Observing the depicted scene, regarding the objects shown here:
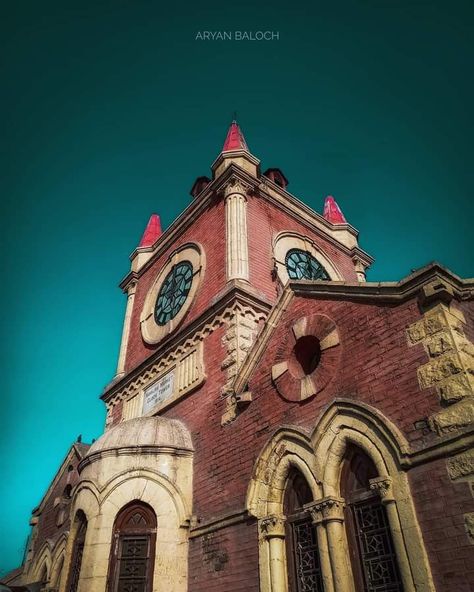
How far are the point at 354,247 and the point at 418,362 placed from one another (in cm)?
1347

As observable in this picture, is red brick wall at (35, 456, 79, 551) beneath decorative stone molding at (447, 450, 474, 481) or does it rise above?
above

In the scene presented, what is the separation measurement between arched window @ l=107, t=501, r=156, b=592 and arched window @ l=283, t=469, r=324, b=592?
3.13 m

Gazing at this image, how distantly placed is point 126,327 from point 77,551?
9.21 meters

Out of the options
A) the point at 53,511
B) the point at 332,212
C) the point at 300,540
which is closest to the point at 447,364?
the point at 300,540

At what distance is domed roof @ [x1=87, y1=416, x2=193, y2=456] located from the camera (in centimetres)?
1098

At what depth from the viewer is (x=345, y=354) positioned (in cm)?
850

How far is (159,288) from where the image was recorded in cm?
1816

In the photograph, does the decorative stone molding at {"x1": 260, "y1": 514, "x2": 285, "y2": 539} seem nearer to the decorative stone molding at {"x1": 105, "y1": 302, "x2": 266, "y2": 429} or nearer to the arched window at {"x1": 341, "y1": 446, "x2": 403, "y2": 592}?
the arched window at {"x1": 341, "y1": 446, "x2": 403, "y2": 592}

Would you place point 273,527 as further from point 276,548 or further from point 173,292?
point 173,292

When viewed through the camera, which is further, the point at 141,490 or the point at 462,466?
the point at 141,490

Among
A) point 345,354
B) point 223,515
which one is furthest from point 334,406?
point 223,515

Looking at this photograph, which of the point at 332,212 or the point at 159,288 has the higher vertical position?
the point at 332,212

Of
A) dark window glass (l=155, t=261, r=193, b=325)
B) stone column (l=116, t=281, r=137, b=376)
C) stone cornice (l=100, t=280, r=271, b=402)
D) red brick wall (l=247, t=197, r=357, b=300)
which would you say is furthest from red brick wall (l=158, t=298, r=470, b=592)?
stone column (l=116, t=281, r=137, b=376)

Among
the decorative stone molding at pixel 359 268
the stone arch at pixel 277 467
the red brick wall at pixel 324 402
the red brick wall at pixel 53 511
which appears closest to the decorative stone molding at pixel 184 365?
the red brick wall at pixel 324 402
